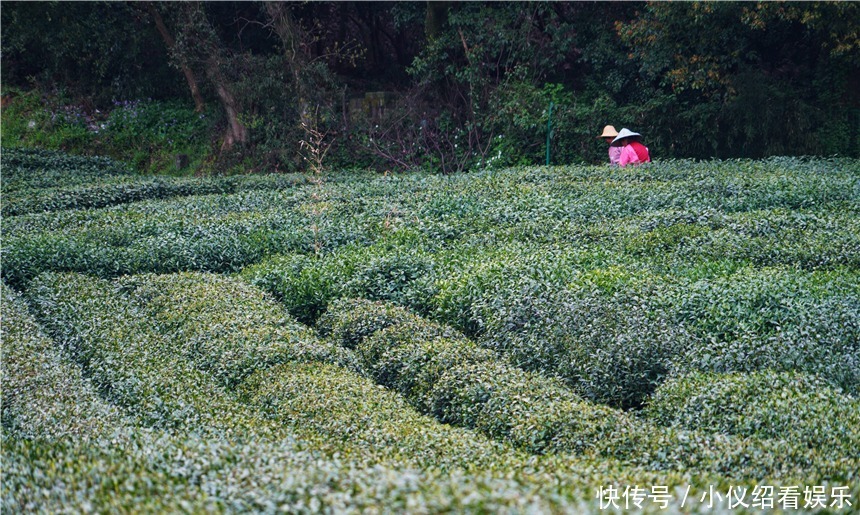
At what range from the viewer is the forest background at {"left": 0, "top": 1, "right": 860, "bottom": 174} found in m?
19.5

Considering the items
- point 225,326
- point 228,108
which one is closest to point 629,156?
point 225,326

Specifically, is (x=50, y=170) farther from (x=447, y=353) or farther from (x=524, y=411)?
(x=524, y=411)

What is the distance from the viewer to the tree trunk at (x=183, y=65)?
23.0 meters

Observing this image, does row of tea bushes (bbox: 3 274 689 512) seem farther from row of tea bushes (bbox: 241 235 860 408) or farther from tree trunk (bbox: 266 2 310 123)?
tree trunk (bbox: 266 2 310 123)

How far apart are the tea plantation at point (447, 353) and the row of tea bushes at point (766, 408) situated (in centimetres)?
2

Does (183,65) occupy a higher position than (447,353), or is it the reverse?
(183,65)

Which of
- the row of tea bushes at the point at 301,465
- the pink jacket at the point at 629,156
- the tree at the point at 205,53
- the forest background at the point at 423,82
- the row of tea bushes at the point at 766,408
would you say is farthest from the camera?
the tree at the point at 205,53

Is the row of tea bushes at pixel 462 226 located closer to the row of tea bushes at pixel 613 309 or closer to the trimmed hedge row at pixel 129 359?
the row of tea bushes at pixel 613 309

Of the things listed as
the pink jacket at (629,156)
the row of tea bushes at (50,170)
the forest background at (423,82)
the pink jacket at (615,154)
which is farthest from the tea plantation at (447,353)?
the forest background at (423,82)

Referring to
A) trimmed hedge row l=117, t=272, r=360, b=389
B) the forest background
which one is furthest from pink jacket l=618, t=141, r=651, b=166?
trimmed hedge row l=117, t=272, r=360, b=389

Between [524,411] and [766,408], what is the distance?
150 cm

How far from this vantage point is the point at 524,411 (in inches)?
211

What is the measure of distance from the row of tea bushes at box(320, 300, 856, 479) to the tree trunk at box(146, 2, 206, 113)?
18.0 metres

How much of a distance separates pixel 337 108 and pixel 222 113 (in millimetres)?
A: 3953
